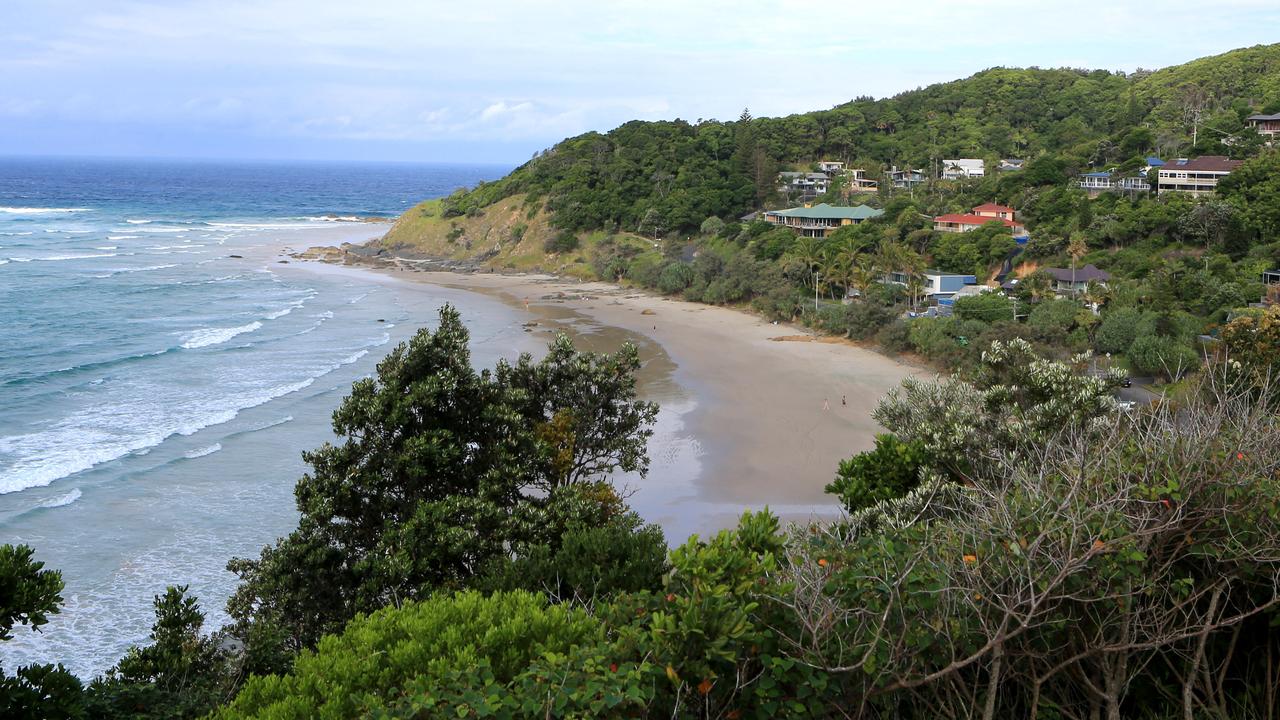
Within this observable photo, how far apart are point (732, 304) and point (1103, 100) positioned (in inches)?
2230

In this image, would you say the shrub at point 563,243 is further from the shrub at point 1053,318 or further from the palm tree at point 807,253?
→ the shrub at point 1053,318

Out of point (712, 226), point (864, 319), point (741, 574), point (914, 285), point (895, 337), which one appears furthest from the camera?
point (712, 226)

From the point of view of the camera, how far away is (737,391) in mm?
31656

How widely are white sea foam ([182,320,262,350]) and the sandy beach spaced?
39.9ft

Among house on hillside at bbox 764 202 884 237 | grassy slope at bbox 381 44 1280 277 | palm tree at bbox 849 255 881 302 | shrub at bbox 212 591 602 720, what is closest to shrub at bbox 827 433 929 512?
shrub at bbox 212 591 602 720

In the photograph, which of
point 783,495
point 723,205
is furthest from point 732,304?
point 783,495

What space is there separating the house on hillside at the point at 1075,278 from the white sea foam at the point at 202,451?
104ft

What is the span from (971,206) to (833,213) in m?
7.77

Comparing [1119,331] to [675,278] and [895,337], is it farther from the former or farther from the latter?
[675,278]

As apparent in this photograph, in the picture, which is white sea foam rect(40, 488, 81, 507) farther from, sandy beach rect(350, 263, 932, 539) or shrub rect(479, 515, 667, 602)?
shrub rect(479, 515, 667, 602)

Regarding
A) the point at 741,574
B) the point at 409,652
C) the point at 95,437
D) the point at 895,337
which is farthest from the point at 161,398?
the point at 741,574

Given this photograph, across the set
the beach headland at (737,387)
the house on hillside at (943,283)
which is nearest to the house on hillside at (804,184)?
the beach headland at (737,387)

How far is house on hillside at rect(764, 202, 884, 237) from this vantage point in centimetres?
5731

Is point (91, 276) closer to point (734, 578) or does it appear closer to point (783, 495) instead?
point (783, 495)
